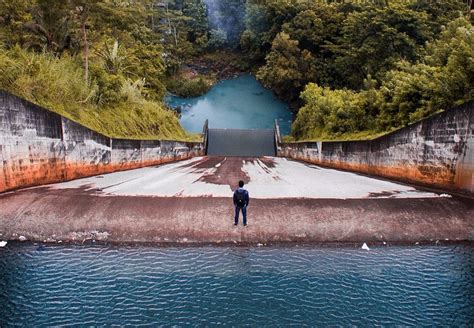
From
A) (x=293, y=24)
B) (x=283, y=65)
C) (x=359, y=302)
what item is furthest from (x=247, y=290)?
(x=293, y=24)

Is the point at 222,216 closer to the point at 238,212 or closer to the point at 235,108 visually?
the point at 238,212

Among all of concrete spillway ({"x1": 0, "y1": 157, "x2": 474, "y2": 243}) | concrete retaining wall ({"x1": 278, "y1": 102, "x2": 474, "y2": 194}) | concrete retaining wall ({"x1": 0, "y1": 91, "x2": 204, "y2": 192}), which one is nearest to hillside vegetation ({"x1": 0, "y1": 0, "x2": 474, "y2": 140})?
concrete retaining wall ({"x1": 0, "y1": 91, "x2": 204, "y2": 192})

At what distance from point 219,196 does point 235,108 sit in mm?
35813

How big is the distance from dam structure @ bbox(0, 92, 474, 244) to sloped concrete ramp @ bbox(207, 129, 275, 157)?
1999 centimetres

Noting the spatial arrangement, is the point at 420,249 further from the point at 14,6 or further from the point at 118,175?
the point at 14,6

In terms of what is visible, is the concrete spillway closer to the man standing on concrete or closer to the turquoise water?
the man standing on concrete

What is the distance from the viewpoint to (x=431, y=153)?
1145 cm

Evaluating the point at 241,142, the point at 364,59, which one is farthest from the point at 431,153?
the point at 241,142

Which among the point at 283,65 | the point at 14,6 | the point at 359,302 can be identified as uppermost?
the point at 283,65

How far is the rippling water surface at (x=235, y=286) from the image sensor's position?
594 centimetres

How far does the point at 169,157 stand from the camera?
75.4ft

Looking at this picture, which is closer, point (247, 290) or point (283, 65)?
point (247, 290)

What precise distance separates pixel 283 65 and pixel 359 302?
3723cm

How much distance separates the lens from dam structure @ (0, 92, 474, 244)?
352 inches
